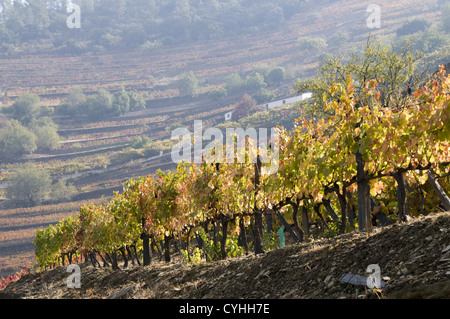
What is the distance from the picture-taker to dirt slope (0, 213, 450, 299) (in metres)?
3.67

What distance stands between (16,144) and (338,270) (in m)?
85.4

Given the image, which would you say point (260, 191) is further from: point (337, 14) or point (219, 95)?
point (337, 14)

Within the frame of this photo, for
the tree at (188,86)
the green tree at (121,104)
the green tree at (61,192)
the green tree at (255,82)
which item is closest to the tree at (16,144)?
the green tree at (121,104)

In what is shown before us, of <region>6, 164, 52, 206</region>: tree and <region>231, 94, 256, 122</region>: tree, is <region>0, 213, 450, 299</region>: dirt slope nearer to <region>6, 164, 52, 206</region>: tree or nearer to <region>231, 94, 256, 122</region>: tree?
<region>6, 164, 52, 206</region>: tree

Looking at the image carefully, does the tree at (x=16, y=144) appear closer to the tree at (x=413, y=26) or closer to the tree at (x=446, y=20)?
the tree at (x=413, y=26)

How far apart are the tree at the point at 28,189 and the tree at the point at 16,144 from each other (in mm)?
17809

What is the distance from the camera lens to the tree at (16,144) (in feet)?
270

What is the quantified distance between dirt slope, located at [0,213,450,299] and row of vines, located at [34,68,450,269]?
0.85m

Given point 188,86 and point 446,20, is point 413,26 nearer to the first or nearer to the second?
point 446,20

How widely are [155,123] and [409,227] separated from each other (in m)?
90.1

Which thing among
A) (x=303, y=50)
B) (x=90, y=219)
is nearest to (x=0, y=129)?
(x=303, y=50)

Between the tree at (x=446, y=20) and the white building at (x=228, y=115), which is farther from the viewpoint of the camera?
the tree at (x=446, y=20)

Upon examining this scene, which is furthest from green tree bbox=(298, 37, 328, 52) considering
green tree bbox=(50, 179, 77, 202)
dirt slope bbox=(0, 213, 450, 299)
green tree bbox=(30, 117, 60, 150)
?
dirt slope bbox=(0, 213, 450, 299)

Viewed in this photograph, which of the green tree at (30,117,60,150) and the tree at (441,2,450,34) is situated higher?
the tree at (441,2,450,34)
